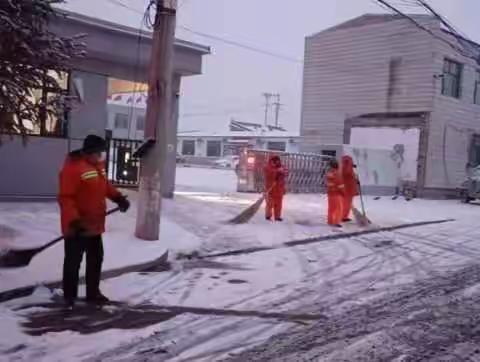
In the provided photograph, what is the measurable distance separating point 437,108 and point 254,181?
9655mm

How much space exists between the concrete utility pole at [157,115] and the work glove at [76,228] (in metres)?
3.39

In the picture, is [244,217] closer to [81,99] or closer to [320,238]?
[320,238]

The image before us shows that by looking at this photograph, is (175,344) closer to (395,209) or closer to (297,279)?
(297,279)

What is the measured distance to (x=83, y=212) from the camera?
6.23 metres

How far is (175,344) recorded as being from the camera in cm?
518

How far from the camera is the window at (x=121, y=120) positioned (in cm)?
5357

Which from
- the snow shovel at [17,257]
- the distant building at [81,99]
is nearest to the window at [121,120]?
the distant building at [81,99]

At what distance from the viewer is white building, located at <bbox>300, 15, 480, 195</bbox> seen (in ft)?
87.5

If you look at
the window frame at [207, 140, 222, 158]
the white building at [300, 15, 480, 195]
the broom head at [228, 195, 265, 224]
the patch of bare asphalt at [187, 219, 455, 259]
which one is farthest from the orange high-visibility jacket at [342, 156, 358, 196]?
the window frame at [207, 140, 222, 158]

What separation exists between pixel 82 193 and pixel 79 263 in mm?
753

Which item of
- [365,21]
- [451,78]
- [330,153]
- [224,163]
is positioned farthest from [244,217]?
[224,163]

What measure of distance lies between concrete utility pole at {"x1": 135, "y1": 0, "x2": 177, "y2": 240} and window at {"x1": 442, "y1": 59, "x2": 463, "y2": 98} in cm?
A: 2012

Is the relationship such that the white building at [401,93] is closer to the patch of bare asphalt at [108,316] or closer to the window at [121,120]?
the patch of bare asphalt at [108,316]

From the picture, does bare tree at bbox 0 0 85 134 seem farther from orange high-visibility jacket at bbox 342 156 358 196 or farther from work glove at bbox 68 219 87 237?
orange high-visibility jacket at bbox 342 156 358 196
